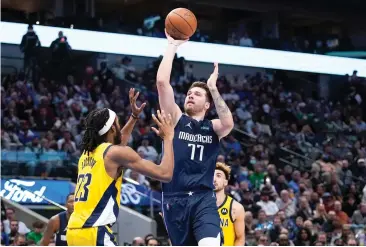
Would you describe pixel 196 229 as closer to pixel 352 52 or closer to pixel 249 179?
pixel 249 179

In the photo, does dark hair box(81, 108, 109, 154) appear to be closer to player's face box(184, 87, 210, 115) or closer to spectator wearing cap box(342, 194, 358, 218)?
player's face box(184, 87, 210, 115)

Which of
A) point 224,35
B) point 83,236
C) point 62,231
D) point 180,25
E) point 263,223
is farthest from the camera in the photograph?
point 224,35

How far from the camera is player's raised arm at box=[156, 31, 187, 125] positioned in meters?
7.19

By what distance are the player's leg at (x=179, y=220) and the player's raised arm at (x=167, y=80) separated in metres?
0.77

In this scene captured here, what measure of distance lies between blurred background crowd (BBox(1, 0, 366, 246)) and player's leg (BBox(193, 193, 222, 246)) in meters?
5.12

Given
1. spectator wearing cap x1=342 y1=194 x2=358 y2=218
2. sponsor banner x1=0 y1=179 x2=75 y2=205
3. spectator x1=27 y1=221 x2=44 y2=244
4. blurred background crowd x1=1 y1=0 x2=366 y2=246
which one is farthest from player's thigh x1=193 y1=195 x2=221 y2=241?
spectator wearing cap x1=342 y1=194 x2=358 y2=218

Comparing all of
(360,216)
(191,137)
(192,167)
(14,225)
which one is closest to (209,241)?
(192,167)

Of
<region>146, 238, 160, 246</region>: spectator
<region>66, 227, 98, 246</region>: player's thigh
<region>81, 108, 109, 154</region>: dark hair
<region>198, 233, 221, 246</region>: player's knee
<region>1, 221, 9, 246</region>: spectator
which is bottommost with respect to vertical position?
<region>1, 221, 9, 246</region>: spectator

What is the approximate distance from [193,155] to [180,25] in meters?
1.23

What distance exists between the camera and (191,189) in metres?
7.36

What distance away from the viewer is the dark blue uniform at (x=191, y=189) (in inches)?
286

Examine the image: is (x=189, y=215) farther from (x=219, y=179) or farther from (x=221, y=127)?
(x=219, y=179)

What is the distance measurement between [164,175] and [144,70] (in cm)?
1807

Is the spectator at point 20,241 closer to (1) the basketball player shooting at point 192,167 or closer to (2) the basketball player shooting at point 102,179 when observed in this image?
(1) the basketball player shooting at point 192,167
